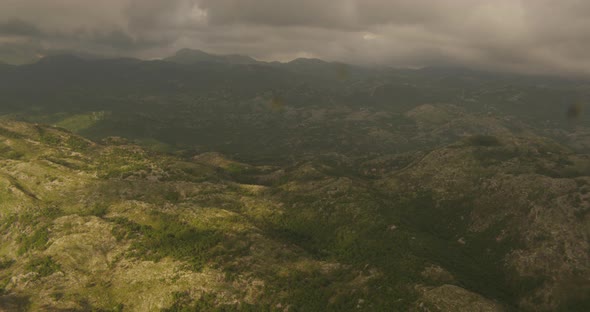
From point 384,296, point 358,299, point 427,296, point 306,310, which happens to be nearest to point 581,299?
point 427,296

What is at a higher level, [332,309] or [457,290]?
[457,290]

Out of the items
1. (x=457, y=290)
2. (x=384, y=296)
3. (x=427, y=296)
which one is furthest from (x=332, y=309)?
(x=457, y=290)

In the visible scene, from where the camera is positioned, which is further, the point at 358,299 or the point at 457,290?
the point at 358,299

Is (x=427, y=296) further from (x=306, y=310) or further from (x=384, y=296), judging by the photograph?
(x=306, y=310)

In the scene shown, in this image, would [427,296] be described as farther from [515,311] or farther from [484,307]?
[515,311]

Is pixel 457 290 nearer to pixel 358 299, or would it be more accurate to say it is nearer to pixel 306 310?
pixel 358 299

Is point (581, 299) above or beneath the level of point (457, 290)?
beneath

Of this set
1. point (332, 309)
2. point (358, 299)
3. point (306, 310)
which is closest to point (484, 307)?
point (358, 299)
